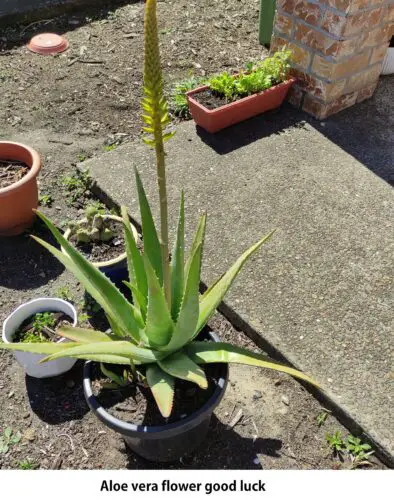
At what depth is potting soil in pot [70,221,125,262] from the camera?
290 centimetres

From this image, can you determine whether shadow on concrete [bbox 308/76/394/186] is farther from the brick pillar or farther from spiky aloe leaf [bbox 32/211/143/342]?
spiky aloe leaf [bbox 32/211/143/342]

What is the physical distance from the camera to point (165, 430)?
199cm

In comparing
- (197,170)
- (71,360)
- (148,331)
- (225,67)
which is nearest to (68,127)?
(197,170)

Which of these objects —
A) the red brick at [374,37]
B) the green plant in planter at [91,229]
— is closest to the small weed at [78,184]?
the green plant in planter at [91,229]

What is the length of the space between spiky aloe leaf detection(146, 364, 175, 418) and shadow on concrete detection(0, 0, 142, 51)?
4.45 meters

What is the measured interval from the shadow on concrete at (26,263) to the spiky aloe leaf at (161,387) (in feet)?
4.38

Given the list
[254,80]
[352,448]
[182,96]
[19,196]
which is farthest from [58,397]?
[182,96]

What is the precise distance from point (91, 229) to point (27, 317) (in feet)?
1.94

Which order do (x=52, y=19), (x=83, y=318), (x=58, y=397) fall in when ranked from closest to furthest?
1. (x=58, y=397)
2. (x=83, y=318)
3. (x=52, y=19)

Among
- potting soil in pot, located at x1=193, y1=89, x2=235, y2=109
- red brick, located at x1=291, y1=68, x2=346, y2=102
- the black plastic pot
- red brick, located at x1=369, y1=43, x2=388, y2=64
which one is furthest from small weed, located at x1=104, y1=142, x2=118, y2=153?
the black plastic pot

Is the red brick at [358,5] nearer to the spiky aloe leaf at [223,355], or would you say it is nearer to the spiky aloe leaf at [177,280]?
the spiky aloe leaf at [177,280]

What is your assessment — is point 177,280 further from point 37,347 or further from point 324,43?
point 324,43

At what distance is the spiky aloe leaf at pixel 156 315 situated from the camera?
1740 mm

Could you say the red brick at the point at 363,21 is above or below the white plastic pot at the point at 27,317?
above
